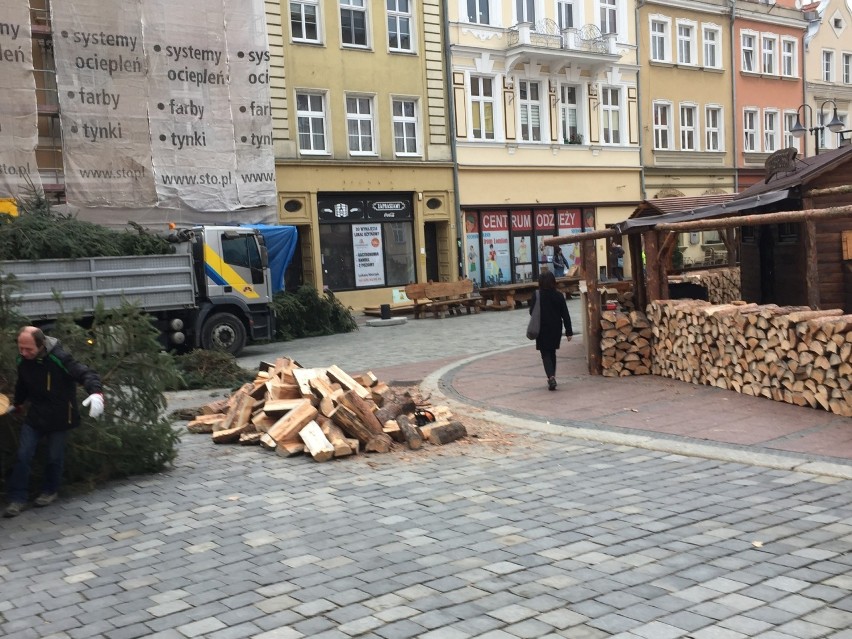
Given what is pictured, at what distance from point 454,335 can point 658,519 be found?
573 inches

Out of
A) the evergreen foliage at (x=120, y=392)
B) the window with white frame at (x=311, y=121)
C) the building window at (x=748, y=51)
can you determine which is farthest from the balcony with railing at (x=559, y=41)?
the evergreen foliage at (x=120, y=392)

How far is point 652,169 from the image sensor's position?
123ft

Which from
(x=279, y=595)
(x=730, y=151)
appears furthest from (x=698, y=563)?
(x=730, y=151)

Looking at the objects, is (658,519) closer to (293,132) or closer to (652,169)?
(293,132)

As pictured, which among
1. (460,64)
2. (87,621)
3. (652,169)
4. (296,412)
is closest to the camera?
(87,621)

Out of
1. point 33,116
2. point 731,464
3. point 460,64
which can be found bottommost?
point 731,464

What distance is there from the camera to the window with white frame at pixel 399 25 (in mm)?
29547

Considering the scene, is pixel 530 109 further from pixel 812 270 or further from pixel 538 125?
pixel 812 270

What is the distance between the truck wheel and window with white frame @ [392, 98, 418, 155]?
1321 centimetres

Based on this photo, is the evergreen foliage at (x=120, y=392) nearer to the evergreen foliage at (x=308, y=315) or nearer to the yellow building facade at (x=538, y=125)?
the evergreen foliage at (x=308, y=315)

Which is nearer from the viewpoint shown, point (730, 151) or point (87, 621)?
point (87, 621)

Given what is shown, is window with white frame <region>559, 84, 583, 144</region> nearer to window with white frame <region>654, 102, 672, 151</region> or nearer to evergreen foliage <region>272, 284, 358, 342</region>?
window with white frame <region>654, 102, 672, 151</region>

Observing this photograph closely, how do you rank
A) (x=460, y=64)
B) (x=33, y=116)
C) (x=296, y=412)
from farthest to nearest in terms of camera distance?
1. (x=460, y=64)
2. (x=33, y=116)
3. (x=296, y=412)

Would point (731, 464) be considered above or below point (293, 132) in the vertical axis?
below
